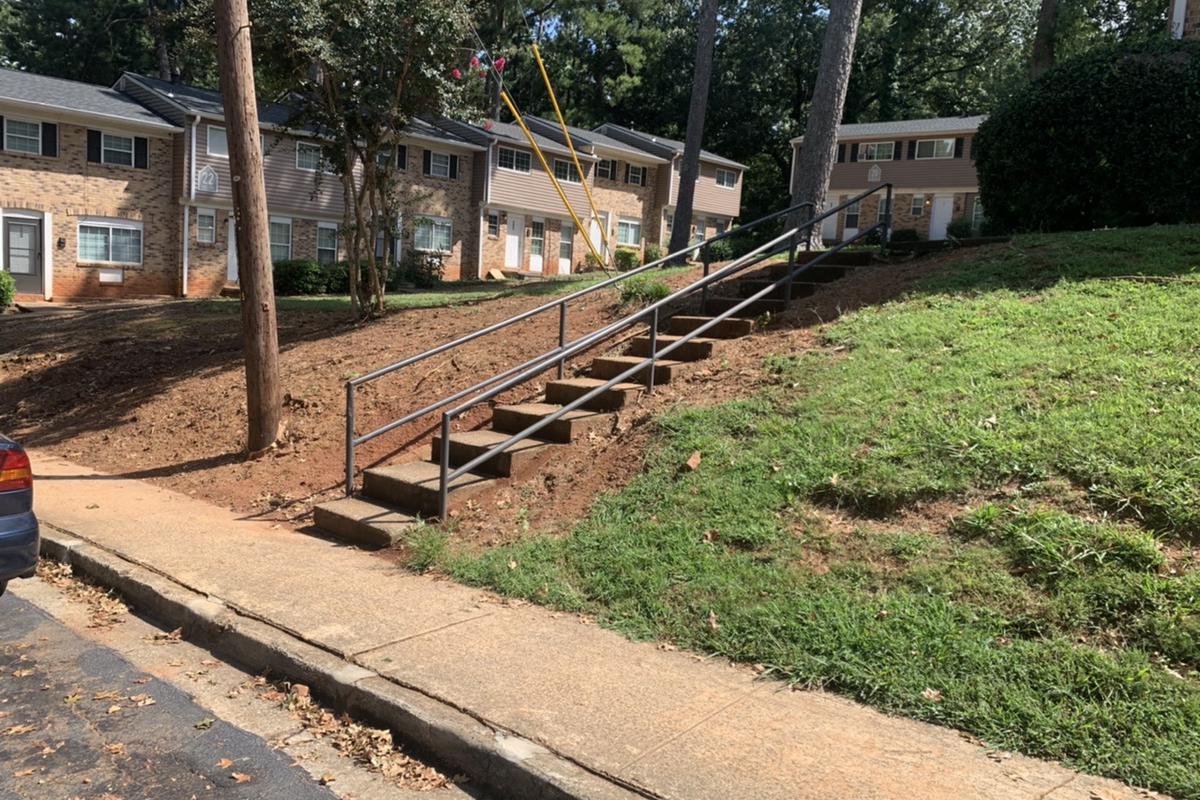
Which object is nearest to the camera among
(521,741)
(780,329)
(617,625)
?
(521,741)

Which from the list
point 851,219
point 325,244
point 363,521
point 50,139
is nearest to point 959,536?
point 363,521

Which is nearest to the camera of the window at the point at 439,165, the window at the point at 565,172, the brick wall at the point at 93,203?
the brick wall at the point at 93,203

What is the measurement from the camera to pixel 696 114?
2253 cm

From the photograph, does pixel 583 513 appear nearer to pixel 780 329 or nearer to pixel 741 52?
pixel 780 329

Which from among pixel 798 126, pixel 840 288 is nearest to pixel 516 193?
pixel 798 126

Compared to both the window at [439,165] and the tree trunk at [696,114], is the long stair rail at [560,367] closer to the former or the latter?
the tree trunk at [696,114]

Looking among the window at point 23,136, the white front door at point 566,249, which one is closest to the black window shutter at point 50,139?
the window at point 23,136

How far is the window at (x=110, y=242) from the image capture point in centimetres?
2552

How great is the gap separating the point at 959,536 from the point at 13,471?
527 centimetres

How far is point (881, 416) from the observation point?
6.29m

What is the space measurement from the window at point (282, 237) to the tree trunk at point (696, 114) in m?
13.1

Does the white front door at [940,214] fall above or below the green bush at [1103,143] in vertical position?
above

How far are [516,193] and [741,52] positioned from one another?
20595mm

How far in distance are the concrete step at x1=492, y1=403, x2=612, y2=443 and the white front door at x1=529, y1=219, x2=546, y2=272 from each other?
28.7 metres
